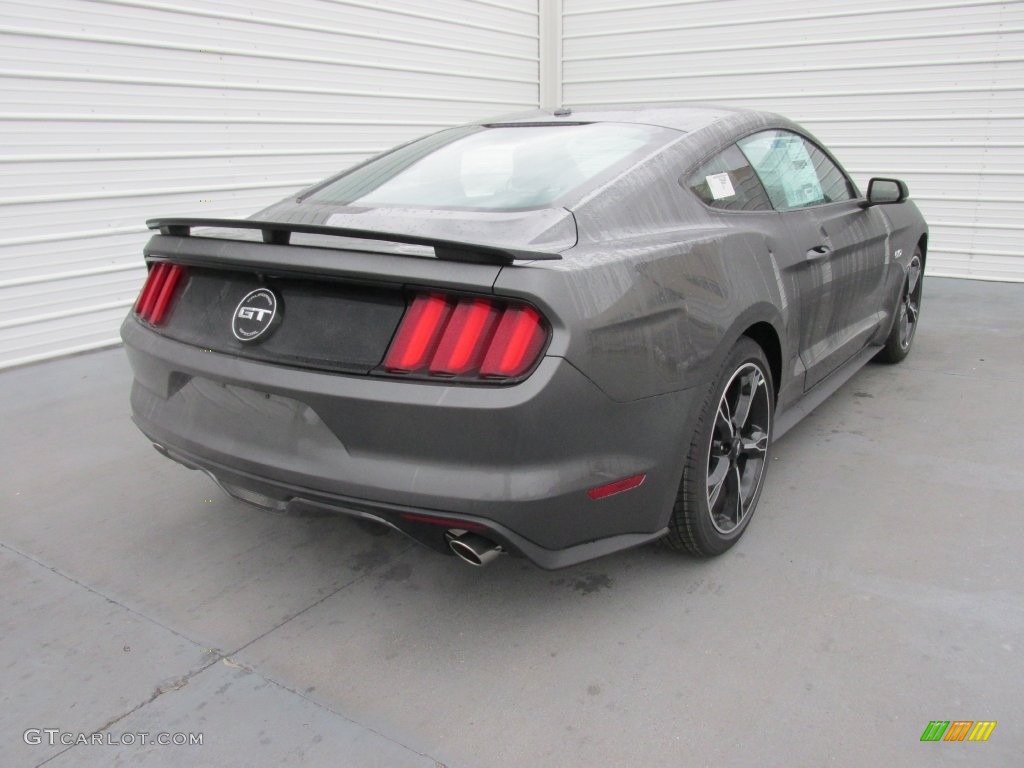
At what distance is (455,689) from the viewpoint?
2.06 meters

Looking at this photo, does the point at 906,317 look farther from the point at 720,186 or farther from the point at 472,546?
the point at 472,546

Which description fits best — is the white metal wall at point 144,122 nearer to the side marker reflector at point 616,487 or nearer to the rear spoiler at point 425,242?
the rear spoiler at point 425,242

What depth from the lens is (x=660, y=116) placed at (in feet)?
9.52

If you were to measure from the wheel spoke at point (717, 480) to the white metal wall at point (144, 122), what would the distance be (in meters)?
4.49

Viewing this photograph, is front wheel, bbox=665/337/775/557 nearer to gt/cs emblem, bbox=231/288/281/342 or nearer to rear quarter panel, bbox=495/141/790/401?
rear quarter panel, bbox=495/141/790/401

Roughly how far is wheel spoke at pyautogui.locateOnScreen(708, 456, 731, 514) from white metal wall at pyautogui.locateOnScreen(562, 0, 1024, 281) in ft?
20.9

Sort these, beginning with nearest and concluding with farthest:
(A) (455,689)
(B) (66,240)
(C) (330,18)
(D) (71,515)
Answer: (A) (455,689)
(D) (71,515)
(B) (66,240)
(C) (330,18)

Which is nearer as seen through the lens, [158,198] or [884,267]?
[884,267]

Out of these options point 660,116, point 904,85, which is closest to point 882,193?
point 660,116

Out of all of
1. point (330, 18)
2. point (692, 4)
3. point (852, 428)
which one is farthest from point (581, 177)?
point (692, 4)

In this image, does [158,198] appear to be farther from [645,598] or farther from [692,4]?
[692,4]

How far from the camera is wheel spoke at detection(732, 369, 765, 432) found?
8.73 ft

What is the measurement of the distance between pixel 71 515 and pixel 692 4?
8.10m

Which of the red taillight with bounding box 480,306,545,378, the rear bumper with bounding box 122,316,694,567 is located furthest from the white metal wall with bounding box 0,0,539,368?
the red taillight with bounding box 480,306,545,378
